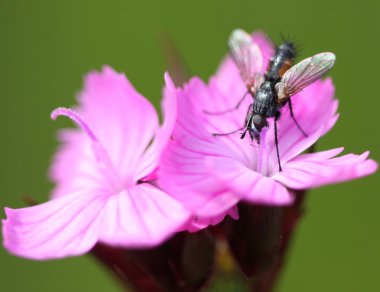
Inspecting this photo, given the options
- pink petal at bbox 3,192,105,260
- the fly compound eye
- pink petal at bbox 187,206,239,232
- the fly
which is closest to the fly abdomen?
the fly

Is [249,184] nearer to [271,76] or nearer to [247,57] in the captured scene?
[271,76]

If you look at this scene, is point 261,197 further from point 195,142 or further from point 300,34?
point 300,34

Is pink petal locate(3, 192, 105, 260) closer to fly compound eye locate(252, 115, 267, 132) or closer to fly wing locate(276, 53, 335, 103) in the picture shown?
fly compound eye locate(252, 115, 267, 132)

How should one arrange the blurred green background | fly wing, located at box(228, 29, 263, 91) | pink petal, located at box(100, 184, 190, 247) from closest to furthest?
1. pink petal, located at box(100, 184, 190, 247)
2. fly wing, located at box(228, 29, 263, 91)
3. the blurred green background

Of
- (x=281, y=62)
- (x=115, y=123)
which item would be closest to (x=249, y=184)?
(x=281, y=62)

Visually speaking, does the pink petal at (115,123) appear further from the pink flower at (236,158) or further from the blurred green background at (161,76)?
the blurred green background at (161,76)

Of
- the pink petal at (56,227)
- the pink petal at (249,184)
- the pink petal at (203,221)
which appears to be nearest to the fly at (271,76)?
the pink petal at (249,184)
